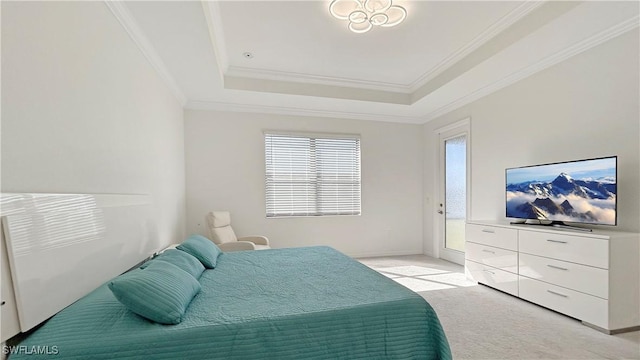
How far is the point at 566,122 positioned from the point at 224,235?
4.17m

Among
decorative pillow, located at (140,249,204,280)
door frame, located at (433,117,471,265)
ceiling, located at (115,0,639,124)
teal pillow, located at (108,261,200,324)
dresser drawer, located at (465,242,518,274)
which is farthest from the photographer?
door frame, located at (433,117,471,265)

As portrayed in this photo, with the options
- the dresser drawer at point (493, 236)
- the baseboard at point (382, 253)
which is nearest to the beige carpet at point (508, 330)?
the dresser drawer at point (493, 236)

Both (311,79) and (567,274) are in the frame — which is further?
(311,79)

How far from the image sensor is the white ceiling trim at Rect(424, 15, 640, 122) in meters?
2.50

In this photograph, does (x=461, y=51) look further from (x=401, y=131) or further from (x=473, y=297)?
(x=473, y=297)

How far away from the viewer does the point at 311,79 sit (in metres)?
4.07

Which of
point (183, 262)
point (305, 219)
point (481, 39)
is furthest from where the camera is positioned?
point (305, 219)

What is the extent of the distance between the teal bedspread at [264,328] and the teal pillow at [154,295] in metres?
0.05

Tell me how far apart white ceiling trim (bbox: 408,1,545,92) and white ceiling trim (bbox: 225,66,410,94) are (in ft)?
1.18

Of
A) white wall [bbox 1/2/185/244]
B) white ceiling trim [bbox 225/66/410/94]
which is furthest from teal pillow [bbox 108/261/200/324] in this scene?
white ceiling trim [bbox 225/66/410/94]

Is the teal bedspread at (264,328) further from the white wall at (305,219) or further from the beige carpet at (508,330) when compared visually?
the white wall at (305,219)

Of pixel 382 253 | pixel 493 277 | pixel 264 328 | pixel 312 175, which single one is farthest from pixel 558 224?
Answer: pixel 312 175

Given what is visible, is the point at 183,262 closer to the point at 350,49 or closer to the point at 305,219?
the point at 350,49

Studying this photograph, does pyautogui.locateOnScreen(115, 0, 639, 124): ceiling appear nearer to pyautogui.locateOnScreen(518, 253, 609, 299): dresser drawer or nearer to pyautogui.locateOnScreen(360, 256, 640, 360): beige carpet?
pyautogui.locateOnScreen(518, 253, 609, 299): dresser drawer
